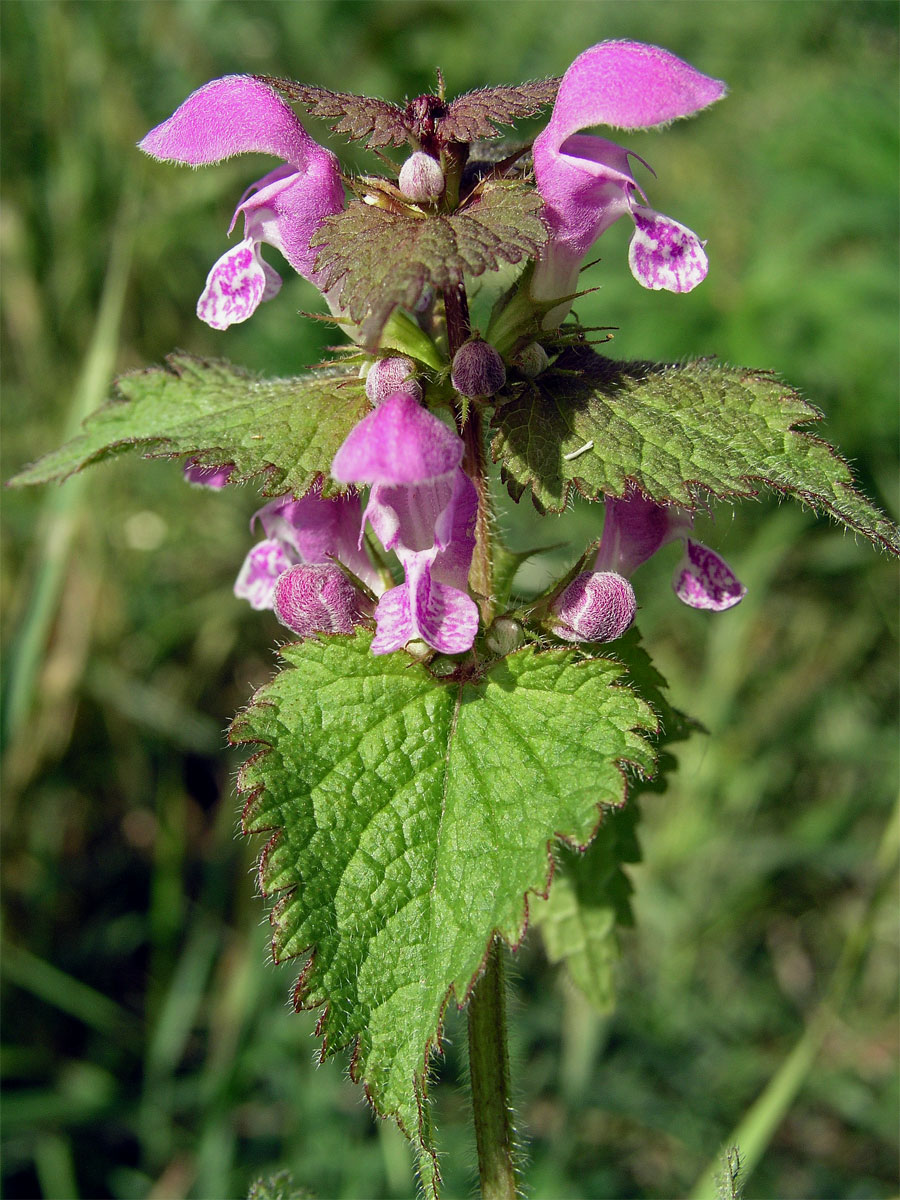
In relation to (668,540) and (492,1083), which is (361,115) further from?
(492,1083)

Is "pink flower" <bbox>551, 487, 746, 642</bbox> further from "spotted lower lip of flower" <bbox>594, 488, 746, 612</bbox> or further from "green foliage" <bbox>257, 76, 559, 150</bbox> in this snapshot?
"green foliage" <bbox>257, 76, 559, 150</bbox>

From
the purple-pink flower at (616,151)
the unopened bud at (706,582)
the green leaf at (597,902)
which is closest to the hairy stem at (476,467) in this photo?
the purple-pink flower at (616,151)

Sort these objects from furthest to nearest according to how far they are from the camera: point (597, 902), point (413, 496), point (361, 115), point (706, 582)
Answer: point (597, 902) → point (706, 582) → point (413, 496) → point (361, 115)

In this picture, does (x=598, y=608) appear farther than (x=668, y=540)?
No

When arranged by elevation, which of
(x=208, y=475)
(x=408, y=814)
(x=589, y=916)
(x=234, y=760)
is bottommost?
(x=234, y=760)

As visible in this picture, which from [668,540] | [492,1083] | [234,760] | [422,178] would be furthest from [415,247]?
[234,760]

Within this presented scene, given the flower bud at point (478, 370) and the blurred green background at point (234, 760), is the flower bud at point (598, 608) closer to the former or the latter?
the flower bud at point (478, 370)

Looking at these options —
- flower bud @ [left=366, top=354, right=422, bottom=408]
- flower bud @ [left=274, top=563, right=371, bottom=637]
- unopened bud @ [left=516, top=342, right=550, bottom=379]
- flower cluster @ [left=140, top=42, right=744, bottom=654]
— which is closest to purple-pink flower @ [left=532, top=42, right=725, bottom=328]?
flower cluster @ [left=140, top=42, right=744, bottom=654]

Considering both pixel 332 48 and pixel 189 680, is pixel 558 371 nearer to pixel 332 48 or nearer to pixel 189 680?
pixel 189 680
